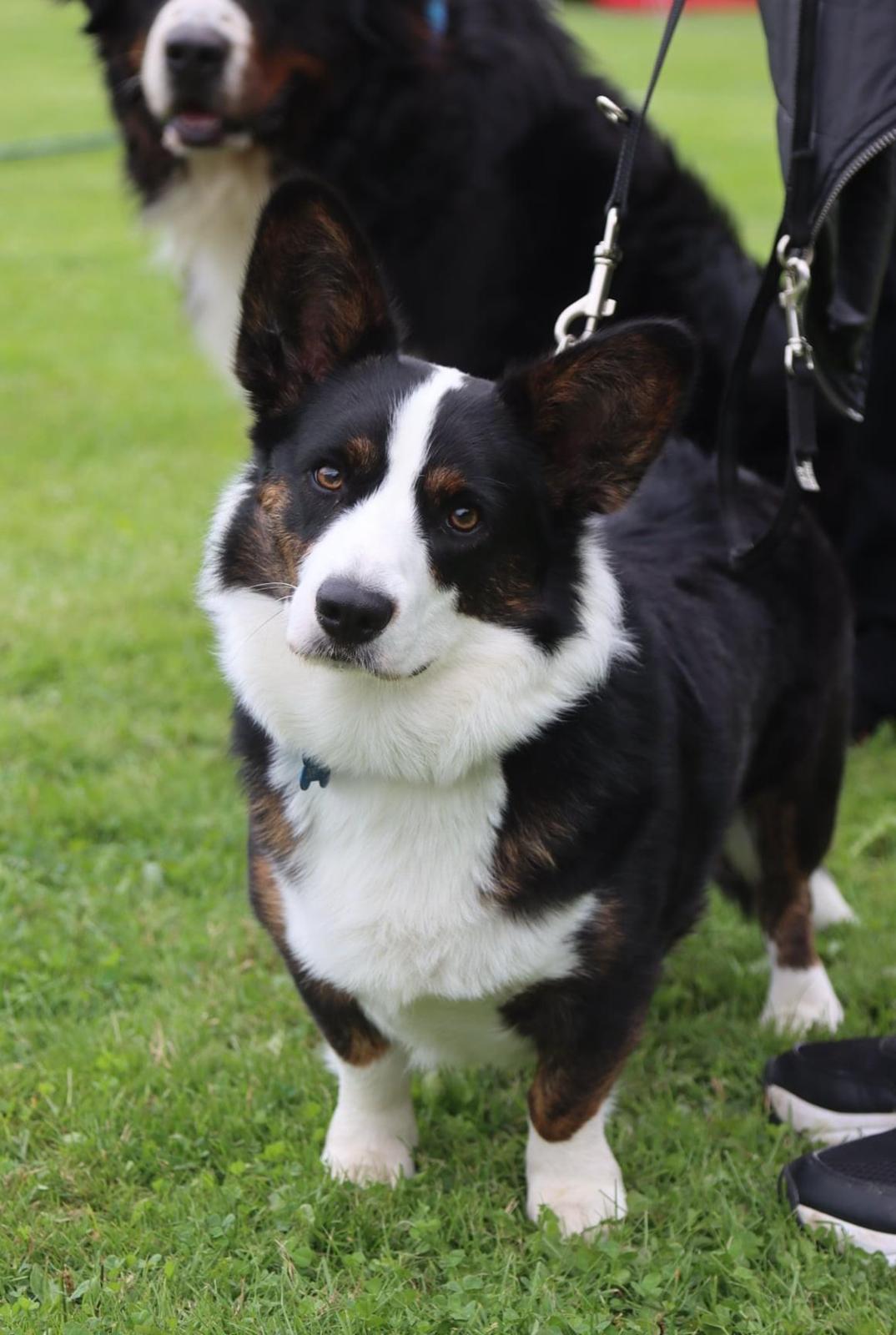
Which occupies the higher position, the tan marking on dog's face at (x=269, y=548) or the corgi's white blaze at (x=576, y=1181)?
the tan marking on dog's face at (x=269, y=548)

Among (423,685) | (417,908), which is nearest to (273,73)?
(423,685)

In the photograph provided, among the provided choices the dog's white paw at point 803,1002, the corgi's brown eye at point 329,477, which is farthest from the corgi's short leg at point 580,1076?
the corgi's brown eye at point 329,477

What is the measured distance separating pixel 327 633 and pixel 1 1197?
3.75 ft

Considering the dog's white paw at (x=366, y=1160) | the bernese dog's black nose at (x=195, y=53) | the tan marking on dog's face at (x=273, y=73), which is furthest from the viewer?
the tan marking on dog's face at (x=273, y=73)

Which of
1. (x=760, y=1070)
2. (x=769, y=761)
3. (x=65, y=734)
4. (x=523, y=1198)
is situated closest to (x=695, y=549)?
(x=769, y=761)

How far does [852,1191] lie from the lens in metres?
2.43

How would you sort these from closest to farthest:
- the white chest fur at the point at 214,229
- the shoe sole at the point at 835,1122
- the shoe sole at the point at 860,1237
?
1. the shoe sole at the point at 860,1237
2. the shoe sole at the point at 835,1122
3. the white chest fur at the point at 214,229

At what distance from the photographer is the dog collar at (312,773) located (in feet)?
7.64

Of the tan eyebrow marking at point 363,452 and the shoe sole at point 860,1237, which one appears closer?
the tan eyebrow marking at point 363,452

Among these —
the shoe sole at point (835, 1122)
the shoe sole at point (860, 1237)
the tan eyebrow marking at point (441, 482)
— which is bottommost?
the shoe sole at point (835, 1122)

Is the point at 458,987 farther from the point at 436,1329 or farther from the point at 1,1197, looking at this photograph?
the point at 1,1197

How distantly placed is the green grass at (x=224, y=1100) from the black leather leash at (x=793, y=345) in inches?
39.7

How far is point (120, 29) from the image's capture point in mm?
4320

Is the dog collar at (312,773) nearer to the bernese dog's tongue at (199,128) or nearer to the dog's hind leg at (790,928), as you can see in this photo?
the dog's hind leg at (790,928)
